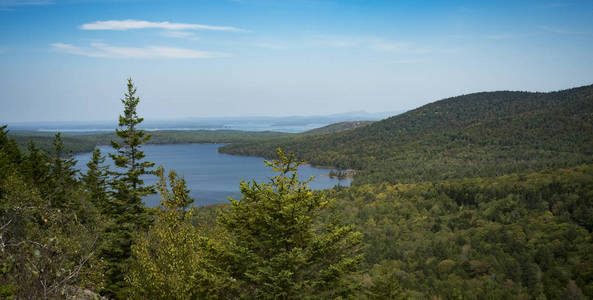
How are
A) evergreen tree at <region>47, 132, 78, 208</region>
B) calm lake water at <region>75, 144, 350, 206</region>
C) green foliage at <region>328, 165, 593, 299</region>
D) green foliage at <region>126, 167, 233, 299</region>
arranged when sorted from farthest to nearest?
calm lake water at <region>75, 144, 350, 206</region>, green foliage at <region>328, 165, 593, 299</region>, evergreen tree at <region>47, 132, 78, 208</region>, green foliage at <region>126, 167, 233, 299</region>

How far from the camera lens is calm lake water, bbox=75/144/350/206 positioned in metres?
91.5

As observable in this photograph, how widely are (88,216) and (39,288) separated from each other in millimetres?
13730

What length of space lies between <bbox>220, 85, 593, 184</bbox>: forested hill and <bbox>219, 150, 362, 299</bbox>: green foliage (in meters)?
85.5

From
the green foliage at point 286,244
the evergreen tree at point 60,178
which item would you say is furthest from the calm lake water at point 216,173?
the green foliage at point 286,244

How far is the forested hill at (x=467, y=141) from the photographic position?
102 m

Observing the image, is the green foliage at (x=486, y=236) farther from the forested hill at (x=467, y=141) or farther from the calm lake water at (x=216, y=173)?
the calm lake water at (x=216, y=173)

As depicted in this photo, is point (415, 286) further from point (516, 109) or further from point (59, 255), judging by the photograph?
point (516, 109)

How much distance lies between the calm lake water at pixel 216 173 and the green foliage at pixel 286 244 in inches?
2215

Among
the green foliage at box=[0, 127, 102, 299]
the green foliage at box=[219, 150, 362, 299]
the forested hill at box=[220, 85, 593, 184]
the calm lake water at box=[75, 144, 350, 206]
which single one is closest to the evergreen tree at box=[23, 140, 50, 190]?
the green foliage at box=[0, 127, 102, 299]

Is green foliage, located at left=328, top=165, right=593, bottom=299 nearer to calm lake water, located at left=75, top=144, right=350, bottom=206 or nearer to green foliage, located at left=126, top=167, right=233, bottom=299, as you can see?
green foliage, located at left=126, top=167, right=233, bottom=299

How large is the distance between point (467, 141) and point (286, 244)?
143 meters

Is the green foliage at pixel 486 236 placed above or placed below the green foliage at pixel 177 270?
below

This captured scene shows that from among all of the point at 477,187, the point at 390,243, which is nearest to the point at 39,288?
the point at 390,243

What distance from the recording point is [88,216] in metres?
18.4
